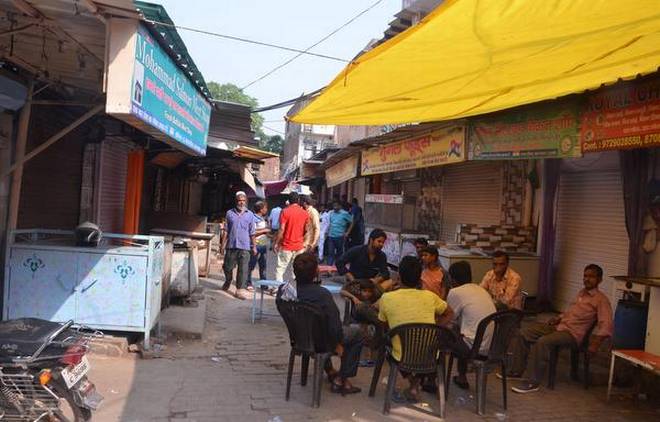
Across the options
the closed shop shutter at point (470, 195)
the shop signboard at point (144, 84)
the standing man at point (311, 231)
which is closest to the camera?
the shop signboard at point (144, 84)

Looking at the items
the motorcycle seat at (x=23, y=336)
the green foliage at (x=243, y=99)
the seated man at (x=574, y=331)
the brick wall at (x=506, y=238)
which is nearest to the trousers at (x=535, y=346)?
the seated man at (x=574, y=331)

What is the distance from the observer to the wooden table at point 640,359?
4.61 m

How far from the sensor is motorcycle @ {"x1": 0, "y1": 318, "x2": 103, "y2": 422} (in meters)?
3.54

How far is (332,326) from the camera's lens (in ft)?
15.6

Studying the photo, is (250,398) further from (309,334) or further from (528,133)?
(528,133)

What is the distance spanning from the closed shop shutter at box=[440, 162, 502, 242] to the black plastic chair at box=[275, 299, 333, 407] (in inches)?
242

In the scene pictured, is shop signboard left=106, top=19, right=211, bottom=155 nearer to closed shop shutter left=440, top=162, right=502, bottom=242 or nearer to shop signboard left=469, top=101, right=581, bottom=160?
shop signboard left=469, top=101, right=581, bottom=160

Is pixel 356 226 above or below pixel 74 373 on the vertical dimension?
above

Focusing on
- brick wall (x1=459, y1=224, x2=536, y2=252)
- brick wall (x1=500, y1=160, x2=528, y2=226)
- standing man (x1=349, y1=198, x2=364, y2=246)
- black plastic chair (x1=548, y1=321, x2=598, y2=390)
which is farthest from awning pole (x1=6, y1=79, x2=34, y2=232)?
standing man (x1=349, y1=198, x2=364, y2=246)

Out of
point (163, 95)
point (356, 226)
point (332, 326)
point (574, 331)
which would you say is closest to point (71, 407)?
point (332, 326)

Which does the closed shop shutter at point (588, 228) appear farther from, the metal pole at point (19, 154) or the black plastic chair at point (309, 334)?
the metal pole at point (19, 154)

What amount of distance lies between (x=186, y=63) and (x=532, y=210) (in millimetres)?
6020

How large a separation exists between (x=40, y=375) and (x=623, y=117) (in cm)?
506

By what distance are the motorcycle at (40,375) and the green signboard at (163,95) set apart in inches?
64.1
